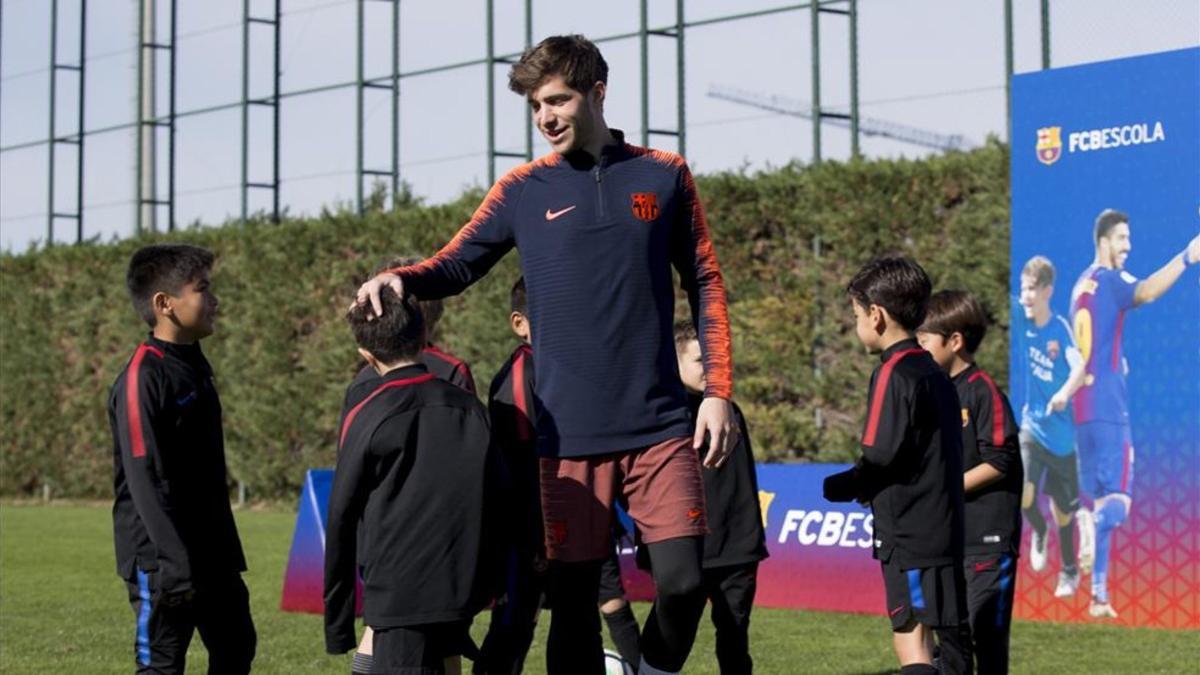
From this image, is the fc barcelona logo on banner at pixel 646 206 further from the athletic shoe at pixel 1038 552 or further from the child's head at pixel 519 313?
the athletic shoe at pixel 1038 552

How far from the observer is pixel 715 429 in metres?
5.20

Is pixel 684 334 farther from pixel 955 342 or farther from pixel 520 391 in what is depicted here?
pixel 520 391

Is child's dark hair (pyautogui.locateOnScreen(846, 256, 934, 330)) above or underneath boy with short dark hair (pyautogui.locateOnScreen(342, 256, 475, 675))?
above

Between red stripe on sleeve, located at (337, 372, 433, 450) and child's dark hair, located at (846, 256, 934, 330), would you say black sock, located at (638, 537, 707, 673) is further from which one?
child's dark hair, located at (846, 256, 934, 330)

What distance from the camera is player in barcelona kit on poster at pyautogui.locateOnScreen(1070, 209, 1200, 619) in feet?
34.6

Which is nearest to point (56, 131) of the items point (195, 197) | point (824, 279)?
point (195, 197)

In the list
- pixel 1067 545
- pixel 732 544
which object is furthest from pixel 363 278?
pixel 732 544

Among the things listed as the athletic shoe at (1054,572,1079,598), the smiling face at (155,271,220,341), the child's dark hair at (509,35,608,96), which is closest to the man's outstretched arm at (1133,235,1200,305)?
the athletic shoe at (1054,572,1079,598)

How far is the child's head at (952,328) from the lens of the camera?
7.65 metres

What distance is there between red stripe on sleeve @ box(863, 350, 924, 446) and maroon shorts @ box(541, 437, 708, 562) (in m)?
1.14

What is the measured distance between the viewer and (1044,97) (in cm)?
1109

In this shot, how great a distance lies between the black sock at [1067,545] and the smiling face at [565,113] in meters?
6.22

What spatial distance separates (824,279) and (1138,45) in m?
3.32

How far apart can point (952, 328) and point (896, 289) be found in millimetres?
1298
